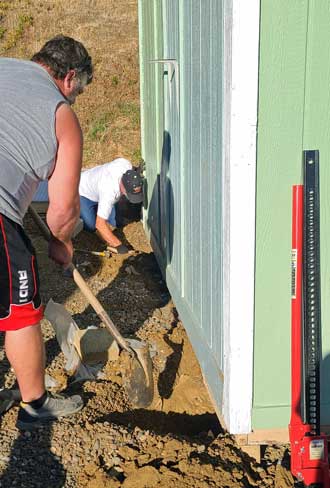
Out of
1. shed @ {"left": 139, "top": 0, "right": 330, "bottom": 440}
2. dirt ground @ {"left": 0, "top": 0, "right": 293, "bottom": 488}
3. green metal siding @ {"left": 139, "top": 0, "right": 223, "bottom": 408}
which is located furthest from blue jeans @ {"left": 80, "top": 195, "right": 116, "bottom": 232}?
shed @ {"left": 139, "top": 0, "right": 330, "bottom": 440}

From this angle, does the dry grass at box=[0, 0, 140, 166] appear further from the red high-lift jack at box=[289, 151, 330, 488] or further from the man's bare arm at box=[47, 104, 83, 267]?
the red high-lift jack at box=[289, 151, 330, 488]

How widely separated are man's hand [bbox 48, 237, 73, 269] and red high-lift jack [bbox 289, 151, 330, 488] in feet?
4.48

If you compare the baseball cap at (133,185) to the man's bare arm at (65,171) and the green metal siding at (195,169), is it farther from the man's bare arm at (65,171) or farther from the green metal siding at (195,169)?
the man's bare arm at (65,171)

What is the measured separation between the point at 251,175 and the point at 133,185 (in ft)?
12.2

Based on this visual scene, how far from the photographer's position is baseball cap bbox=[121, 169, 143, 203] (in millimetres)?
5918

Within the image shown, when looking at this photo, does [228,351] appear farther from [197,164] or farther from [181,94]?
[181,94]

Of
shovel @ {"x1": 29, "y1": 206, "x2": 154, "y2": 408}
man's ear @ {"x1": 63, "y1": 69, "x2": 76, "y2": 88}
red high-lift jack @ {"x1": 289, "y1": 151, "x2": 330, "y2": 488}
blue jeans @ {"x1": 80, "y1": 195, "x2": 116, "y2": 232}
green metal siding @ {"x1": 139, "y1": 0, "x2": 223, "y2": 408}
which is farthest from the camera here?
blue jeans @ {"x1": 80, "y1": 195, "x2": 116, "y2": 232}

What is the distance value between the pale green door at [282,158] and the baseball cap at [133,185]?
3.64 metres

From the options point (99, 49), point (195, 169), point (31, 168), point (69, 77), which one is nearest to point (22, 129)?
point (31, 168)

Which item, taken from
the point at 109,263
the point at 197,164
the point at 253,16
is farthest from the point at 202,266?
the point at 109,263

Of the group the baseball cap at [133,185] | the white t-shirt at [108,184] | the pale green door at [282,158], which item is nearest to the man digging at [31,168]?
the pale green door at [282,158]

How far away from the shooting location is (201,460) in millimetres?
2650

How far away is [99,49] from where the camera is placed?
1470 cm

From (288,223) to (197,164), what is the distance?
2.65 feet
